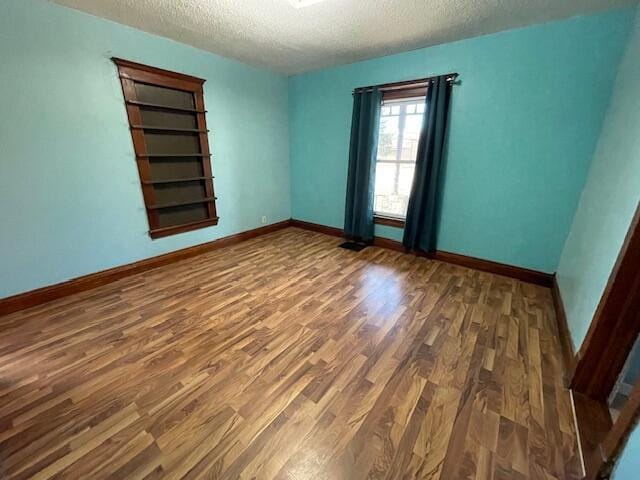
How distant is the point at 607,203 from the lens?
5.53ft

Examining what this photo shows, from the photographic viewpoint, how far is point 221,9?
2064 mm

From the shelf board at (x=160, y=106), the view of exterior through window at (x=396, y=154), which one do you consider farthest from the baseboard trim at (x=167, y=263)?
the shelf board at (x=160, y=106)

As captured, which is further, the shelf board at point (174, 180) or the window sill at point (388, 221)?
the window sill at point (388, 221)

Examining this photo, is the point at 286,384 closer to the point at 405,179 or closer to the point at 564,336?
the point at 564,336

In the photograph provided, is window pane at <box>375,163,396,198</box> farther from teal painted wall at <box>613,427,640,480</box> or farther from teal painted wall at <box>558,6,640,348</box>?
teal painted wall at <box>613,427,640,480</box>

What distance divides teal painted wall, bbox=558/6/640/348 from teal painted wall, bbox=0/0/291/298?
3.67m

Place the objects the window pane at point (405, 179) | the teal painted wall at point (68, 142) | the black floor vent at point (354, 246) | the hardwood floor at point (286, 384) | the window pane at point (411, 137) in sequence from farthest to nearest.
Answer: the black floor vent at point (354, 246)
the window pane at point (405, 179)
the window pane at point (411, 137)
the teal painted wall at point (68, 142)
the hardwood floor at point (286, 384)

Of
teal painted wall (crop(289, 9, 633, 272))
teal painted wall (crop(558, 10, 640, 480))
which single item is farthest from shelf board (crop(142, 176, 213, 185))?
teal painted wall (crop(558, 10, 640, 480))

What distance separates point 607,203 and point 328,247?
2.67 metres

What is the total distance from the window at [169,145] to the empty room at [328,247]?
0.02 meters

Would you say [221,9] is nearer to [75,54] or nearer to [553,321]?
[75,54]

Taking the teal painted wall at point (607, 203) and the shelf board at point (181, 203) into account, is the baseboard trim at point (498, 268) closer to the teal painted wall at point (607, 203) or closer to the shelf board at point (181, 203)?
the teal painted wall at point (607, 203)

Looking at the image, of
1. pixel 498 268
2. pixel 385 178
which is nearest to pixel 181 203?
pixel 385 178

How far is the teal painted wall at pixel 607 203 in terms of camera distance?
1.44 metres
